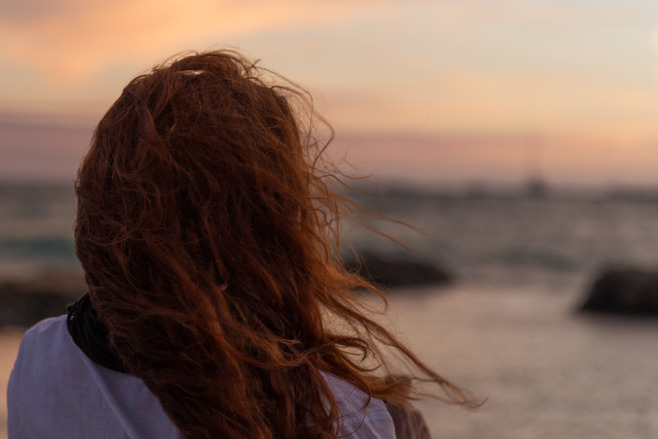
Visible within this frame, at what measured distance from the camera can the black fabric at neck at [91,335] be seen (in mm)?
1121

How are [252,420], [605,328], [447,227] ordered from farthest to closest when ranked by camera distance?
1. [447,227]
2. [605,328]
3. [252,420]

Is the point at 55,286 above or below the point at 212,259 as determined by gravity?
below

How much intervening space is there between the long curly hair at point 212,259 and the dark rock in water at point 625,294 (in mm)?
8867

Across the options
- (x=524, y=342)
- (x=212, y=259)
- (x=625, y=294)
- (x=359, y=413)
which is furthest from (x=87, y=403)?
(x=625, y=294)

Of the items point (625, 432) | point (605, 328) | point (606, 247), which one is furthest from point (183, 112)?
point (606, 247)

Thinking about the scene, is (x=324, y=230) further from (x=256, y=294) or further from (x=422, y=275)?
(x=422, y=275)

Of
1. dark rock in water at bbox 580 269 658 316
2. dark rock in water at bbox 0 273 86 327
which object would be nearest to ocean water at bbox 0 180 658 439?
dark rock in water at bbox 580 269 658 316

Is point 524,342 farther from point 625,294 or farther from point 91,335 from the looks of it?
point 91,335

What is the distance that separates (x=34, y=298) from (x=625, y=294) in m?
7.79

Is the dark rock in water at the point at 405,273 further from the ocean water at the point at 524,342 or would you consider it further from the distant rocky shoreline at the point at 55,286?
the ocean water at the point at 524,342

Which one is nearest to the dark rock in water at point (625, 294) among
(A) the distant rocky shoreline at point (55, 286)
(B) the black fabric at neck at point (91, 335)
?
(A) the distant rocky shoreline at point (55, 286)

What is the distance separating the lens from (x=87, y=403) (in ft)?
3.68

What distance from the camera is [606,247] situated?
72.3ft

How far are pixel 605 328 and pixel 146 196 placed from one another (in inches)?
316
